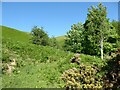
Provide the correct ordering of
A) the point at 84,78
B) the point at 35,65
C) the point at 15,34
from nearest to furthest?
the point at 84,78
the point at 35,65
the point at 15,34

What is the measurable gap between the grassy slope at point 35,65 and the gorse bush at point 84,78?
2945 mm

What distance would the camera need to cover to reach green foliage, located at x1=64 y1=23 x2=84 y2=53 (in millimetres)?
52353

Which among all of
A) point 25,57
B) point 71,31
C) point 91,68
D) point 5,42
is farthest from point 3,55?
point 71,31

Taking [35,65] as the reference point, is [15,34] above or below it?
above

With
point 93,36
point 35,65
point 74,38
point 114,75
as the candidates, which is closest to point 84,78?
point 114,75

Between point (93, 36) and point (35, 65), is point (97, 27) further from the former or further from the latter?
point (35, 65)

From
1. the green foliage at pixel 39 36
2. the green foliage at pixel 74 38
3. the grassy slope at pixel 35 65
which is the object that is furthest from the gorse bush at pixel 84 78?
the green foliage at pixel 39 36

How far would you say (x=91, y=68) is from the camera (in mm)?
13391

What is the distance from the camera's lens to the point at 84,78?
13422 millimetres

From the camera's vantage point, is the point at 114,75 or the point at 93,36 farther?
the point at 93,36

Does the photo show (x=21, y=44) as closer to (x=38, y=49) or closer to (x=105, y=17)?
(x=38, y=49)

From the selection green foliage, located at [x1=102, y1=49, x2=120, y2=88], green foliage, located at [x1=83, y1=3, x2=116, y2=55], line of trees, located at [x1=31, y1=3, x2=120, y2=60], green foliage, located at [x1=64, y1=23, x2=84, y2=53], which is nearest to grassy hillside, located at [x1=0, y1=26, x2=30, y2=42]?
line of trees, located at [x1=31, y1=3, x2=120, y2=60]

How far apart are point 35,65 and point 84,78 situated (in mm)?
8557

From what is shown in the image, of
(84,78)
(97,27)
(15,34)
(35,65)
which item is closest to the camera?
(84,78)
